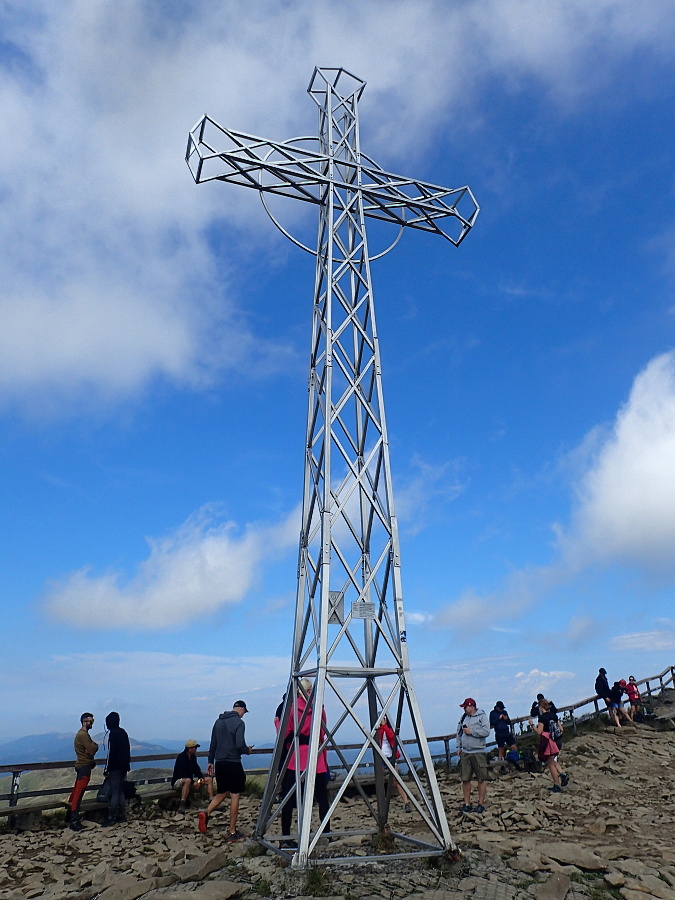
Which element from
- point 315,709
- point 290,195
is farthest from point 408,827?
point 290,195

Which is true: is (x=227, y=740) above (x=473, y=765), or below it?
above

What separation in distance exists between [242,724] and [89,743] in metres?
3.27

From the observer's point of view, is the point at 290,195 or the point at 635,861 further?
the point at 290,195

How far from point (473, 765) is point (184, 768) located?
17.9 feet

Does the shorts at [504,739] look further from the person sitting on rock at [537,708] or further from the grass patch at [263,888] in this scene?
the grass patch at [263,888]

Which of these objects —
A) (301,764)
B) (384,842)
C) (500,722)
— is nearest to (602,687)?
(500,722)

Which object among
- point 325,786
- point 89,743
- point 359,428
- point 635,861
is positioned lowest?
point 635,861

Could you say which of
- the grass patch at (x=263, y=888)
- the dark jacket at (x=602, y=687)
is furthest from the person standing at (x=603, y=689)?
the grass patch at (x=263, y=888)

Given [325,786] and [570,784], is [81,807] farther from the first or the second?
[570,784]

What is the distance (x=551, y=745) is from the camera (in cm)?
1318

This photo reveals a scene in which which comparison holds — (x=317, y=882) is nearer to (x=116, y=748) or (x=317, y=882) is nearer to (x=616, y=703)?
(x=116, y=748)

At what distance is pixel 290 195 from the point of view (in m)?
11.0

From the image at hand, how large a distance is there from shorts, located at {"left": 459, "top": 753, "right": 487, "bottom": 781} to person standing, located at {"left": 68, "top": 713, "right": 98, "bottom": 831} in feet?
21.3

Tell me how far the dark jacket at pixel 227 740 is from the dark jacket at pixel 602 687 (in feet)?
49.4
